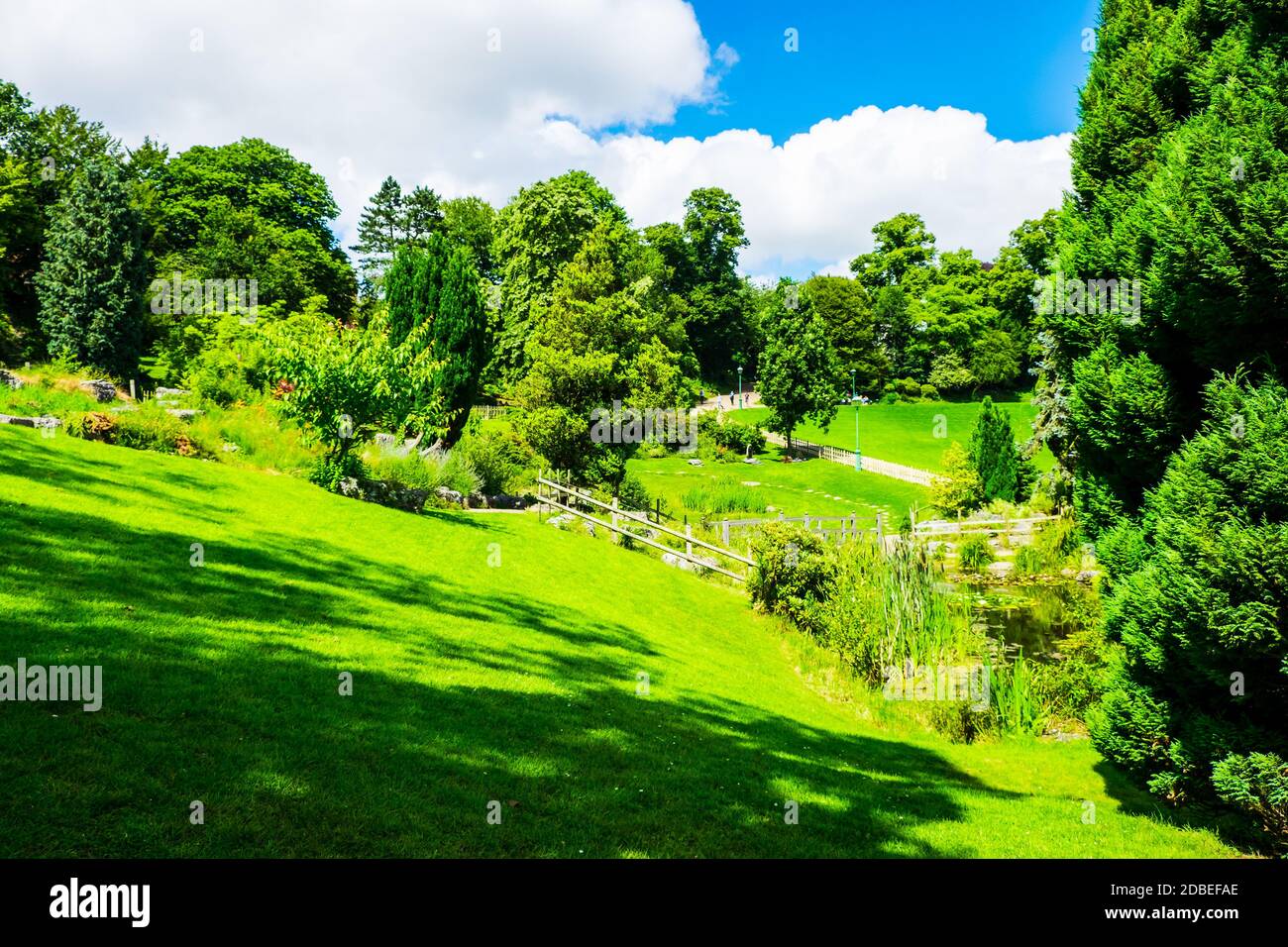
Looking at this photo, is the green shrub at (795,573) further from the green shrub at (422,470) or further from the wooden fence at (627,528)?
the green shrub at (422,470)

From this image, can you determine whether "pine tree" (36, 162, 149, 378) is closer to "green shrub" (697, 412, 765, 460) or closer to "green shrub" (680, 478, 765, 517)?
"green shrub" (680, 478, 765, 517)

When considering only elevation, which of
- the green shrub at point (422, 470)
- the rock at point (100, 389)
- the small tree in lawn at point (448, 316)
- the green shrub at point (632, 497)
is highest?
the small tree in lawn at point (448, 316)

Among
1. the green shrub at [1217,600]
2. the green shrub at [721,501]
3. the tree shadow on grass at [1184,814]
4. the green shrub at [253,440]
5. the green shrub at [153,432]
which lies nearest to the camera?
the green shrub at [1217,600]

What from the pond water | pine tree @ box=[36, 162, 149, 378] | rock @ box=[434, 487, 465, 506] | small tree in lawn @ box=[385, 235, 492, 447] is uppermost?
pine tree @ box=[36, 162, 149, 378]

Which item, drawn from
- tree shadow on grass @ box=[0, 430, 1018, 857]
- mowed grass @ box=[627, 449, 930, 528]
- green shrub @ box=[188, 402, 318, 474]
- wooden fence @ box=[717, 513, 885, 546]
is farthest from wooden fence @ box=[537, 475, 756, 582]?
tree shadow on grass @ box=[0, 430, 1018, 857]

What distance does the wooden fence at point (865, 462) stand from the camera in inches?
1743

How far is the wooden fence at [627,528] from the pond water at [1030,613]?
6.59m

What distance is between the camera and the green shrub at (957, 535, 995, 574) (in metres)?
25.7

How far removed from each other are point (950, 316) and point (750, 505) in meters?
46.6

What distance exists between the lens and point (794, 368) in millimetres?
51312

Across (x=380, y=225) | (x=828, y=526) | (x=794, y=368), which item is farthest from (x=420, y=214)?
(x=828, y=526)

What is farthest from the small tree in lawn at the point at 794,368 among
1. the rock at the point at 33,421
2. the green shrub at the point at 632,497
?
the rock at the point at 33,421

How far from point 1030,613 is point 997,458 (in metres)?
15.4

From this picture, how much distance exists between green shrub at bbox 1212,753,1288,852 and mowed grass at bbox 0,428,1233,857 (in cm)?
76
